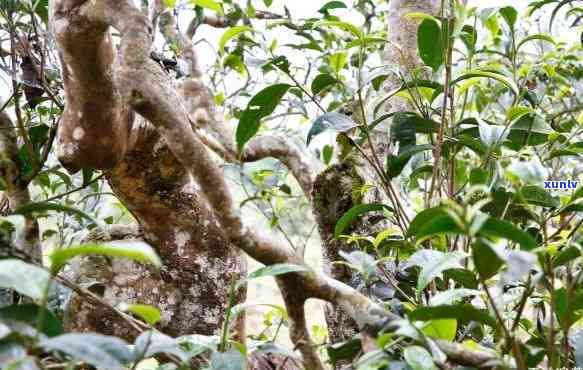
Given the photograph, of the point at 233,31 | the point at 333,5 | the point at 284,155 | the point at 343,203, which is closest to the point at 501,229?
the point at 233,31

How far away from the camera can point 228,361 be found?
0.52 metres

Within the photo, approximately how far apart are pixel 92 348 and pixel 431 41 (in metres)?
0.65

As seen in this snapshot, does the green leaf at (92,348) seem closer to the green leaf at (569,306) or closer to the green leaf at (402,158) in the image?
the green leaf at (569,306)

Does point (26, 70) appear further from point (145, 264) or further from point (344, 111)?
point (344, 111)

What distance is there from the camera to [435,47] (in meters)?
0.82

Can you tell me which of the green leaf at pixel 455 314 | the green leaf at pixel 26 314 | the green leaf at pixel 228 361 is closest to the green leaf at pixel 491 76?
the green leaf at pixel 455 314

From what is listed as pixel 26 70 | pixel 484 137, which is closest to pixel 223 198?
pixel 484 137

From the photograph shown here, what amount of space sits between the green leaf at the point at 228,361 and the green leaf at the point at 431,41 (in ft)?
1.75

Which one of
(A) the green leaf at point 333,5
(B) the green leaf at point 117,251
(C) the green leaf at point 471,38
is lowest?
(B) the green leaf at point 117,251

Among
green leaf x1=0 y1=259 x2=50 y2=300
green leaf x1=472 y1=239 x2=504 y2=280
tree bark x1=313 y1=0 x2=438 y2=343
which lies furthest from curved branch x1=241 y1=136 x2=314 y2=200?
green leaf x1=0 y1=259 x2=50 y2=300

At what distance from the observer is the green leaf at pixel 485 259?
44 centimetres

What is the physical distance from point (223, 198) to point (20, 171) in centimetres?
45

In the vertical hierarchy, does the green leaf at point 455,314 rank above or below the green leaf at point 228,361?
above

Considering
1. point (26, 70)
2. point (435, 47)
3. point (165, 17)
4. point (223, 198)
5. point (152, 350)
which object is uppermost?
point (165, 17)
